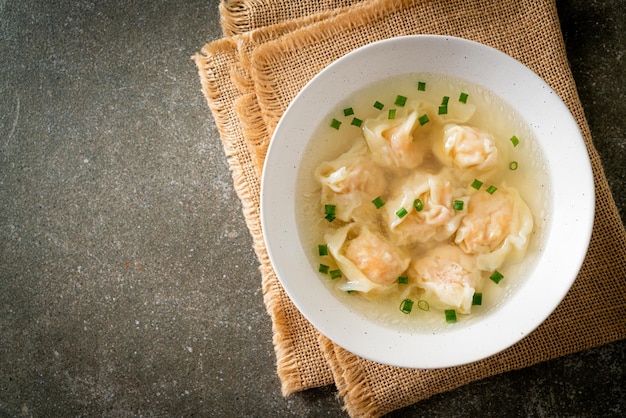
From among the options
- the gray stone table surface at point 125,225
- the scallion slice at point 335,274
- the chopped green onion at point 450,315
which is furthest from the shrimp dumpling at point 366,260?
the gray stone table surface at point 125,225

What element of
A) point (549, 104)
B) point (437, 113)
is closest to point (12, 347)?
point (437, 113)

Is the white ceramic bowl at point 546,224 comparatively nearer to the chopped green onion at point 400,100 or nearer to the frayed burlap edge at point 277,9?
the chopped green onion at point 400,100

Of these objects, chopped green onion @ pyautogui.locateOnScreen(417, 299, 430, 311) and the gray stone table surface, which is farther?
the gray stone table surface

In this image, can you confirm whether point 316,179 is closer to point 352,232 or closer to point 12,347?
point 352,232

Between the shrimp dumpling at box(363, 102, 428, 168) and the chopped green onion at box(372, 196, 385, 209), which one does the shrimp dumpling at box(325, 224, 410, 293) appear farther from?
the shrimp dumpling at box(363, 102, 428, 168)

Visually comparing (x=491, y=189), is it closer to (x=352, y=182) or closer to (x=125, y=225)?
(x=352, y=182)

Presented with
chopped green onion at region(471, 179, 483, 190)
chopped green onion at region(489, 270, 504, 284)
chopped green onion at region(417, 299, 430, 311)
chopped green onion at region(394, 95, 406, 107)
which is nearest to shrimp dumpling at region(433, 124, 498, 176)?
chopped green onion at region(471, 179, 483, 190)

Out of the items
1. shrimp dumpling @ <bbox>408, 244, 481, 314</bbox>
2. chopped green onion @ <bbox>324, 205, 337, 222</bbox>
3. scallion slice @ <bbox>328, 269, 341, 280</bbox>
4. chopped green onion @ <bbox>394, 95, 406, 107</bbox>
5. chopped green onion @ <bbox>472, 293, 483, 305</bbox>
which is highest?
chopped green onion @ <bbox>394, 95, 406, 107</bbox>

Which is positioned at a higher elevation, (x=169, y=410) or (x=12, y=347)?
(x=12, y=347)
